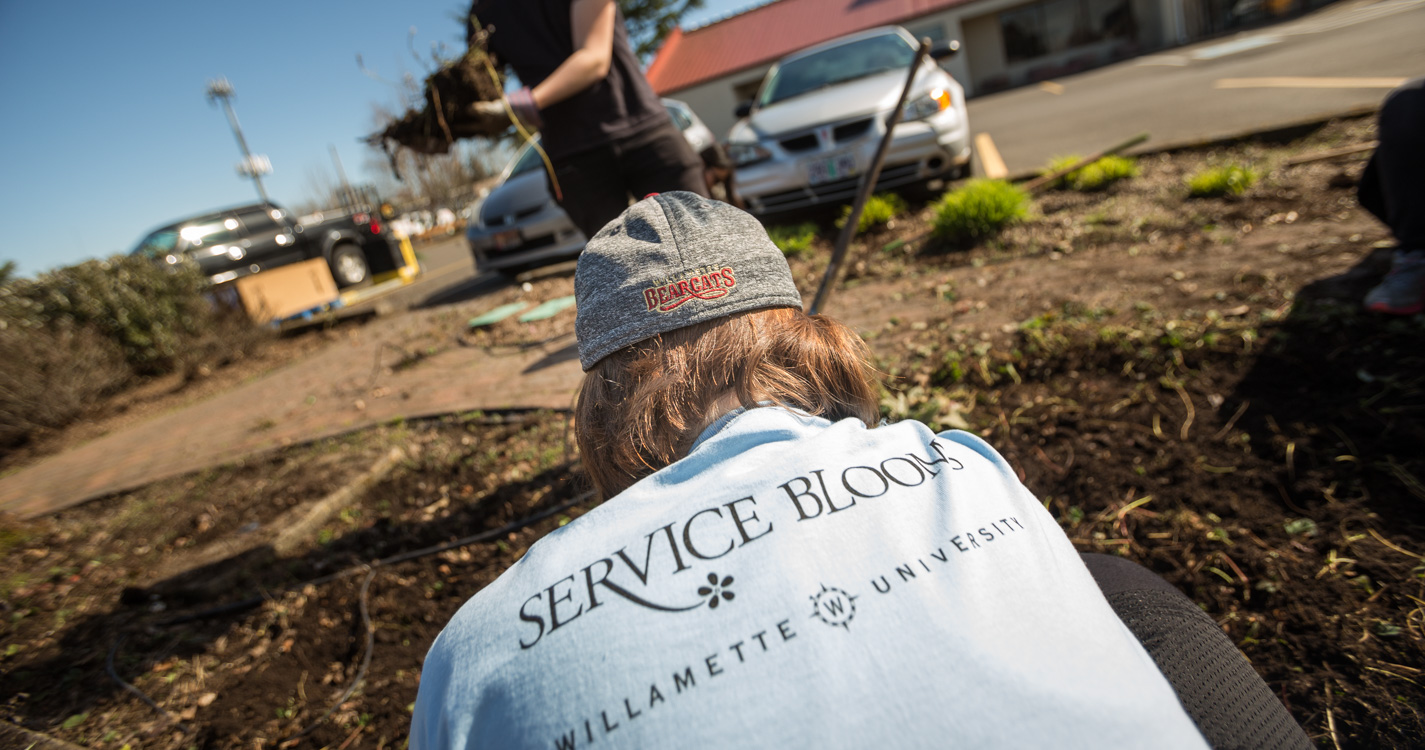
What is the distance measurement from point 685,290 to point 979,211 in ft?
11.5

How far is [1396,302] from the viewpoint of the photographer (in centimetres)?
208

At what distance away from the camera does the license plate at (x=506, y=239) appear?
648 centimetres

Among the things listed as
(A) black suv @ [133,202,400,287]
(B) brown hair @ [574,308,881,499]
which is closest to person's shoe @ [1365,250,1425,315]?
(B) brown hair @ [574,308,881,499]

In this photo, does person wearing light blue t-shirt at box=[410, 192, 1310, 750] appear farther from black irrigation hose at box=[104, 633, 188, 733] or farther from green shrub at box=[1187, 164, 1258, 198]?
green shrub at box=[1187, 164, 1258, 198]

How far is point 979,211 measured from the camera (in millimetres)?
3857

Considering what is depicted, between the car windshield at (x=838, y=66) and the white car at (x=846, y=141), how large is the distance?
24 centimetres

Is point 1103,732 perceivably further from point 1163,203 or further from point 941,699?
point 1163,203

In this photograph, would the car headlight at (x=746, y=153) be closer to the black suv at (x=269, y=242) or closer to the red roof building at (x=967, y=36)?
the black suv at (x=269, y=242)

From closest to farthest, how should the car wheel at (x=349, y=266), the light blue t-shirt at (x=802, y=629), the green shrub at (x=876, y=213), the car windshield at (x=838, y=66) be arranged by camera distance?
Answer: the light blue t-shirt at (x=802, y=629)
the green shrub at (x=876, y=213)
the car windshield at (x=838, y=66)
the car wheel at (x=349, y=266)

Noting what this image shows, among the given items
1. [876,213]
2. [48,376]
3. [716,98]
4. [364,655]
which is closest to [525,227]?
[876,213]

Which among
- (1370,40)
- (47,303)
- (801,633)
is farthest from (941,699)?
(1370,40)

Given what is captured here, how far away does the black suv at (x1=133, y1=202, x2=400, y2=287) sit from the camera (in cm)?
940

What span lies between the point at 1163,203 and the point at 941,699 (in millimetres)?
4314

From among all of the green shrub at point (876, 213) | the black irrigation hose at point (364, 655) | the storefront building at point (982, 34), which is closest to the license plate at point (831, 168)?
the green shrub at point (876, 213)
